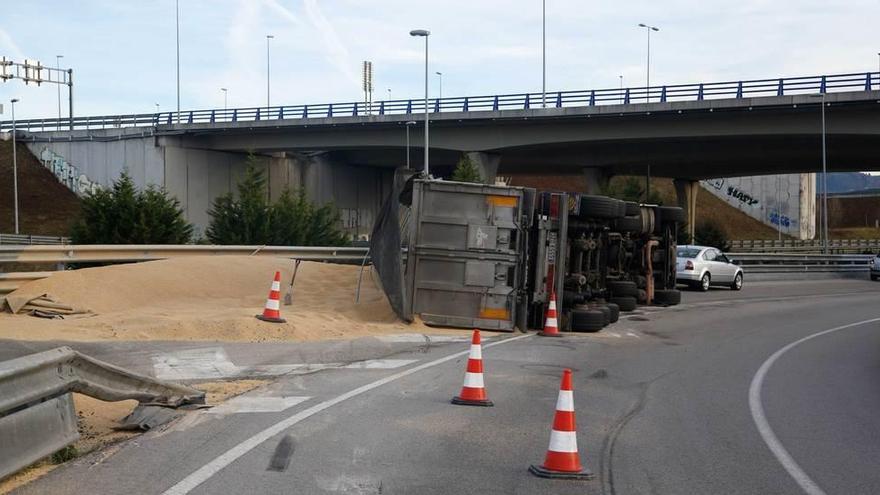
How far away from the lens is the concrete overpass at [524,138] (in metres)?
47.2

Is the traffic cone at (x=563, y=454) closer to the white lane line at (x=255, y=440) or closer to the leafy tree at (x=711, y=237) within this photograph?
the white lane line at (x=255, y=440)

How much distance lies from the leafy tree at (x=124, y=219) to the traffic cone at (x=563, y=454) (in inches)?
1073

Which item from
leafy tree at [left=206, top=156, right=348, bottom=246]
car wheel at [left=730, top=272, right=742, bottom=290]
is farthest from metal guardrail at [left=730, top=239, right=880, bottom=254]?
leafy tree at [left=206, top=156, right=348, bottom=246]

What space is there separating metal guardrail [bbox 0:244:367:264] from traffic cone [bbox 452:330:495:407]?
10.8 metres

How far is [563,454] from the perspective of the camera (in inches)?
281

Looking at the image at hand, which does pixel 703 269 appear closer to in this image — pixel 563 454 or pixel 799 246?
pixel 563 454

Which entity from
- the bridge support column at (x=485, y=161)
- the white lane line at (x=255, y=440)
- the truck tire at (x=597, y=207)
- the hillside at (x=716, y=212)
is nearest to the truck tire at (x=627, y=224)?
the truck tire at (x=597, y=207)

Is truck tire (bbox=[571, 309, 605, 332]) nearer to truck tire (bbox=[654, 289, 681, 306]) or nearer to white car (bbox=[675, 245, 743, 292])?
truck tire (bbox=[654, 289, 681, 306])

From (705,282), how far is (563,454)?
2809 centimetres

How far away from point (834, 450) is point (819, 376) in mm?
5223

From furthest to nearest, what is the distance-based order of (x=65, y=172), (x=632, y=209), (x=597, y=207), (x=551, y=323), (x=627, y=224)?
1. (x=65, y=172)
2. (x=632, y=209)
3. (x=627, y=224)
4. (x=597, y=207)
5. (x=551, y=323)

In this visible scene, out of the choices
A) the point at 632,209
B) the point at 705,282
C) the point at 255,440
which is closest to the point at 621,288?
the point at 632,209

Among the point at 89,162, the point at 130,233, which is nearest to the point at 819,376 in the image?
the point at 130,233

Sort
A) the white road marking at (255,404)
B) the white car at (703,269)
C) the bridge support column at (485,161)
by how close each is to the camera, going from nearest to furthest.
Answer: the white road marking at (255,404)
the white car at (703,269)
the bridge support column at (485,161)
